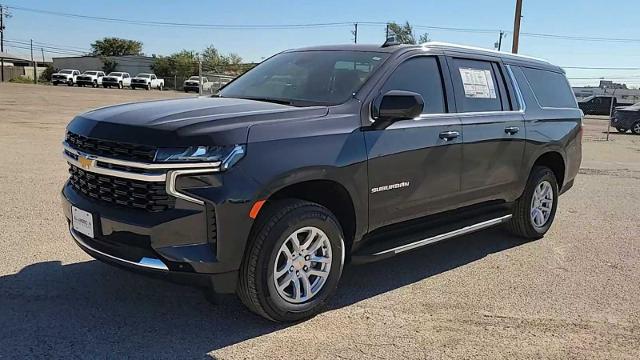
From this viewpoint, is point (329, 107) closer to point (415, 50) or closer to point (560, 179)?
point (415, 50)

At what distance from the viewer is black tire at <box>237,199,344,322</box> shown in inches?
145

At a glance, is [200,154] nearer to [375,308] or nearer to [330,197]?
[330,197]

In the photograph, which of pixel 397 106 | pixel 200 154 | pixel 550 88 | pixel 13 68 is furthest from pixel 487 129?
pixel 13 68

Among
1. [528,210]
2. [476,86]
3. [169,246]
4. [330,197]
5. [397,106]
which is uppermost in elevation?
[476,86]

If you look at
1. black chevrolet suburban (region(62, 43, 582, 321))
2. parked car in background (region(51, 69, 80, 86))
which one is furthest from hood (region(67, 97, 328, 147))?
parked car in background (region(51, 69, 80, 86))

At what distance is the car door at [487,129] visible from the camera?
16.9 ft

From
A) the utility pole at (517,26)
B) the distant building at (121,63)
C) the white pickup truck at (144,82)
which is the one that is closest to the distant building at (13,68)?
the distant building at (121,63)

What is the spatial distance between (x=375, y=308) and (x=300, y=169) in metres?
1.27

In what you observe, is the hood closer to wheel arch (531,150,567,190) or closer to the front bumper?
the front bumper

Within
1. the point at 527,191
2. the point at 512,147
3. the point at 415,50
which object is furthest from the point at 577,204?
the point at 415,50

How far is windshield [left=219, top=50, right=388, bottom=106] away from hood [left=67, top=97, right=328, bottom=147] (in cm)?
34

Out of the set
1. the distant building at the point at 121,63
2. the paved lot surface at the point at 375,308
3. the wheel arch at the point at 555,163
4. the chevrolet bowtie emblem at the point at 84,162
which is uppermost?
the distant building at the point at 121,63

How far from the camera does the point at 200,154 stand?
11.3 ft

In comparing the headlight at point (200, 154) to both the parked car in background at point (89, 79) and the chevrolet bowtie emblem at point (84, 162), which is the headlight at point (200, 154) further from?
the parked car in background at point (89, 79)
